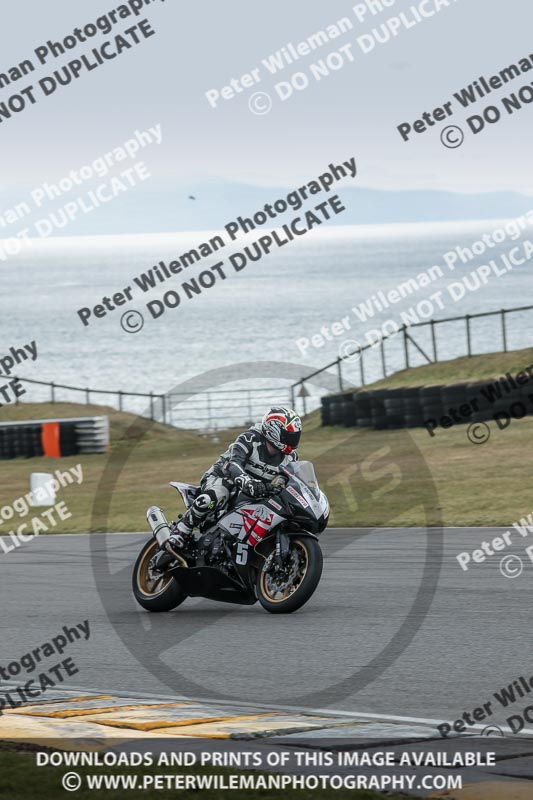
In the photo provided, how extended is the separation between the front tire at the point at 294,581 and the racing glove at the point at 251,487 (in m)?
0.45

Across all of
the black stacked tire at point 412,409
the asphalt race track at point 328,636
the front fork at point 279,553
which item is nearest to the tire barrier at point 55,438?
the black stacked tire at point 412,409

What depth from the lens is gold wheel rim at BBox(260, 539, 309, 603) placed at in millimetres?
9703

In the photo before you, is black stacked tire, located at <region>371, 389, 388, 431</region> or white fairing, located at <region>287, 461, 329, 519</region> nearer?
white fairing, located at <region>287, 461, 329, 519</region>

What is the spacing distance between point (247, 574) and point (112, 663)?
6.35 ft

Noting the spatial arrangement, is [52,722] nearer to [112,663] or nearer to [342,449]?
[112,663]

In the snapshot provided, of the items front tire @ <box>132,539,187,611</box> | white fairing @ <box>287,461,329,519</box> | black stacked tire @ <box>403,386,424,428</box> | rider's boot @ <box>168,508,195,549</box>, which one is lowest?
front tire @ <box>132,539,187,611</box>

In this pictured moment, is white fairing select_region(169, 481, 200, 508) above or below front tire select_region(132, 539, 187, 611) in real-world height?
above

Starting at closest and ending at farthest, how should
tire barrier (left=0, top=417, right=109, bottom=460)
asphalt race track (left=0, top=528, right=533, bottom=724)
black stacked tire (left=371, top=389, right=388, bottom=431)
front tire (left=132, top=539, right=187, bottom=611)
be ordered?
asphalt race track (left=0, top=528, right=533, bottom=724) → front tire (left=132, top=539, right=187, bottom=611) → black stacked tire (left=371, top=389, right=388, bottom=431) → tire barrier (left=0, top=417, right=109, bottom=460)

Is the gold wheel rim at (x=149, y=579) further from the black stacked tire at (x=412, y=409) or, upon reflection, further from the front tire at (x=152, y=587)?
the black stacked tire at (x=412, y=409)

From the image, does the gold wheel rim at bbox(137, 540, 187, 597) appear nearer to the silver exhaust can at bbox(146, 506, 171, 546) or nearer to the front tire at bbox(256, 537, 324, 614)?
the silver exhaust can at bbox(146, 506, 171, 546)

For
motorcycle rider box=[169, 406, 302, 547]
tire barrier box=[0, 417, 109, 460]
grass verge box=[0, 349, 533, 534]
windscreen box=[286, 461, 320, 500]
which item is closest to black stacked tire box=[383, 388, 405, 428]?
grass verge box=[0, 349, 533, 534]

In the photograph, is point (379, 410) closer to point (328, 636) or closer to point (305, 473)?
point (305, 473)

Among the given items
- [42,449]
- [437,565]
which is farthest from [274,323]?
[437,565]

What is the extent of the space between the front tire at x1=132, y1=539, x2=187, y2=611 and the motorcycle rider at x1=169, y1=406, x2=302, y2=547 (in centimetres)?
46
